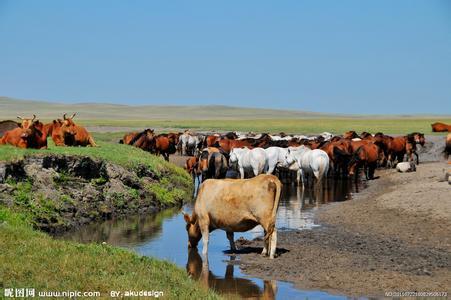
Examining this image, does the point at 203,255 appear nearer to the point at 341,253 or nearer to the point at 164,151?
the point at 341,253

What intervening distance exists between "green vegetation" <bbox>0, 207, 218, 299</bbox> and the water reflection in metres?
0.74

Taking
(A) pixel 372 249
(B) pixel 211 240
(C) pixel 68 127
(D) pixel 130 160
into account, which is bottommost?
(B) pixel 211 240

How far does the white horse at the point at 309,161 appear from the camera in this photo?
29.8 meters

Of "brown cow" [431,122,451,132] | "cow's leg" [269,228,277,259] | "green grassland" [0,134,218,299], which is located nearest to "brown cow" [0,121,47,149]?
"green grassland" [0,134,218,299]

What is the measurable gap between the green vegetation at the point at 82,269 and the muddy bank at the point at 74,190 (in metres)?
4.54

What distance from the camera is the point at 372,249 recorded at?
15070mm

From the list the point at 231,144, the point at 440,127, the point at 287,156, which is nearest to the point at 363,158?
the point at 287,156

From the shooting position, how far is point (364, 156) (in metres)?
33.6

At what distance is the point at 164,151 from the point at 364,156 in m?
12.0

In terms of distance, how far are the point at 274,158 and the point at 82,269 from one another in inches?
845

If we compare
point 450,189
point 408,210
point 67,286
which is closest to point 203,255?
point 67,286

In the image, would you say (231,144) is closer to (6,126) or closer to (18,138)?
(6,126)

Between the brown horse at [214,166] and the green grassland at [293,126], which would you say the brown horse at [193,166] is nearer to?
the brown horse at [214,166]

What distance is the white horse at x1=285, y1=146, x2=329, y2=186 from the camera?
2981cm
